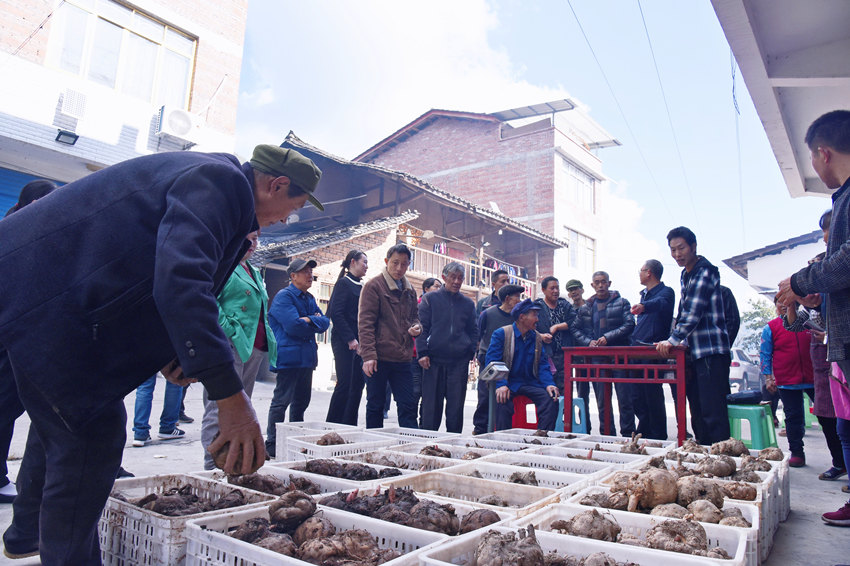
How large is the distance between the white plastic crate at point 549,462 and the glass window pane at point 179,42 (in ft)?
38.7

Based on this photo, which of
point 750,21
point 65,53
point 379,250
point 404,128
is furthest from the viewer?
point 404,128

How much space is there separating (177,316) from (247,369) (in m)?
2.95

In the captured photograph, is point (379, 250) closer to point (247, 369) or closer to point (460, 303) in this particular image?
point (460, 303)

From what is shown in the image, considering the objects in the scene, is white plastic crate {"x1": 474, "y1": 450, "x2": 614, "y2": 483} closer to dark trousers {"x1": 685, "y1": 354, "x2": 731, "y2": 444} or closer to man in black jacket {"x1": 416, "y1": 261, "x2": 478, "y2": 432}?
dark trousers {"x1": 685, "y1": 354, "x2": 731, "y2": 444}

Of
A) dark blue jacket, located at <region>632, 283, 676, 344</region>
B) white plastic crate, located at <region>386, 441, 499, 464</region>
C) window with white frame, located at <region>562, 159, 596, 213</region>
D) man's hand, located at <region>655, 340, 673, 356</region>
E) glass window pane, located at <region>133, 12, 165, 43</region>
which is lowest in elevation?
white plastic crate, located at <region>386, 441, 499, 464</region>

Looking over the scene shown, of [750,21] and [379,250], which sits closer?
[750,21]

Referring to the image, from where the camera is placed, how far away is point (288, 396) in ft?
16.5

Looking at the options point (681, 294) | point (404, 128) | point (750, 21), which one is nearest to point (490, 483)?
point (681, 294)

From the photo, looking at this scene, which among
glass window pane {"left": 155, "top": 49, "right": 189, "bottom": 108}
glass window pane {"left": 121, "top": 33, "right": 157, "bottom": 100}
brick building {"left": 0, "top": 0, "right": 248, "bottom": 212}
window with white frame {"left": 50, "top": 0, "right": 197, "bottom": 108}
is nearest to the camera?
brick building {"left": 0, "top": 0, "right": 248, "bottom": 212}

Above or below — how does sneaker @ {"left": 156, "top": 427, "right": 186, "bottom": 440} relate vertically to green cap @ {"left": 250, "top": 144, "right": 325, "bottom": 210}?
below

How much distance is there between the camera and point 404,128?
87.5 feet

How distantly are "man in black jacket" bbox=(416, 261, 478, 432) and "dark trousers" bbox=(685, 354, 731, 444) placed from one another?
2130 millimetres

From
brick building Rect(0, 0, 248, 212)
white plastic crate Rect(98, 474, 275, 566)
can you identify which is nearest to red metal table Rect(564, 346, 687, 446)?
white plastic crate Rect(98, 474, 275, 566)

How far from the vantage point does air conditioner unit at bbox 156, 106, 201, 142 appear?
1080cm
